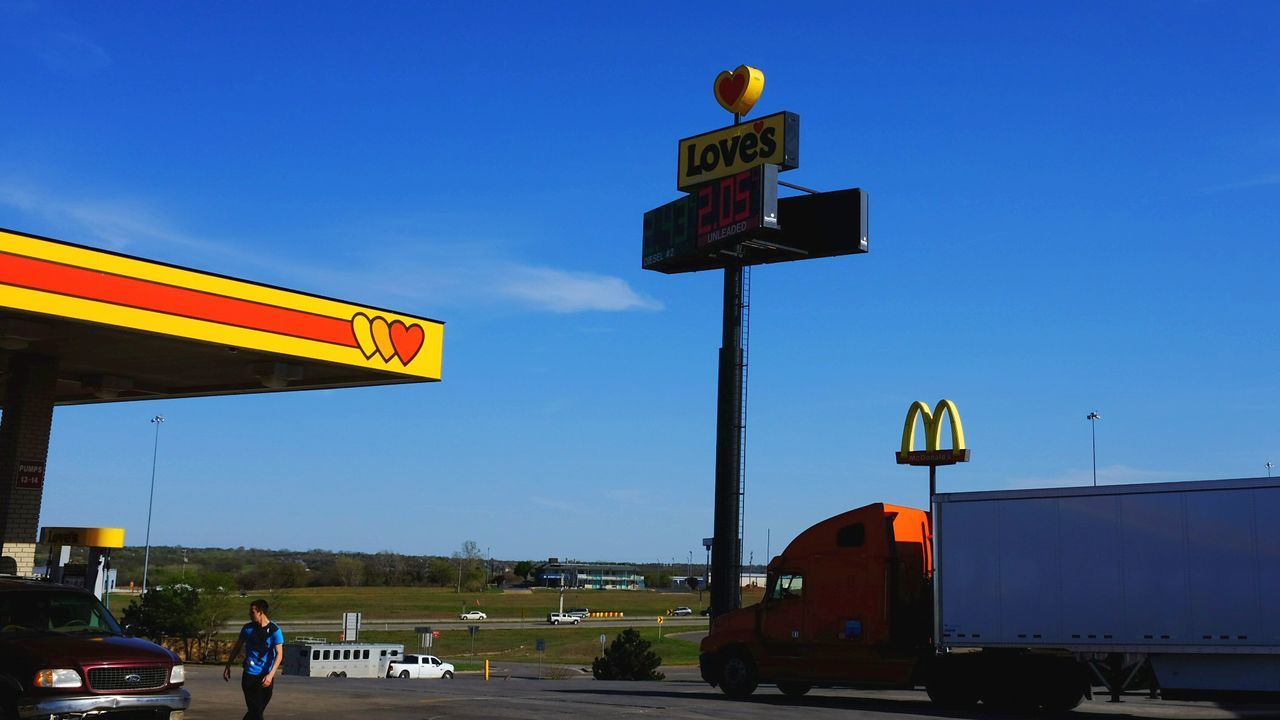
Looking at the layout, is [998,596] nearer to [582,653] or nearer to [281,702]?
[281,702]

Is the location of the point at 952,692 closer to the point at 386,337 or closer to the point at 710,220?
the point at 386,337

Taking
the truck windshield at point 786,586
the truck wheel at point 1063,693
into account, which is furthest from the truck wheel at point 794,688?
the truck wheel at point 1063,693

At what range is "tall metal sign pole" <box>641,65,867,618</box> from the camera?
43.2m

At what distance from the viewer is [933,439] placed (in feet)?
161

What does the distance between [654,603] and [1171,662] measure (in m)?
155

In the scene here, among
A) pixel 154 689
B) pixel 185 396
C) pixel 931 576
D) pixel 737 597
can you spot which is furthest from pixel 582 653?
pixel 154 689

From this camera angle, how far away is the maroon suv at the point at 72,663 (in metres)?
11.9

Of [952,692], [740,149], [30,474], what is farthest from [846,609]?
[740,149]

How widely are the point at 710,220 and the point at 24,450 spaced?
26873mm

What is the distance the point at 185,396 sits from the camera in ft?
105

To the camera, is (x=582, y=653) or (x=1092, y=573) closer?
(x=1092, y=573)

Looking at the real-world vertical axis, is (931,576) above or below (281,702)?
above

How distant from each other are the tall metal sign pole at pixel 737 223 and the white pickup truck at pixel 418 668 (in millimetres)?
18275

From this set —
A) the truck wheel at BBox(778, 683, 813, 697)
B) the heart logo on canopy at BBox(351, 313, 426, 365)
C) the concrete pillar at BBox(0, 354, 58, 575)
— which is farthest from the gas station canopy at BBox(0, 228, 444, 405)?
the truck wheel at BBox(778, 683, 813, 697)
